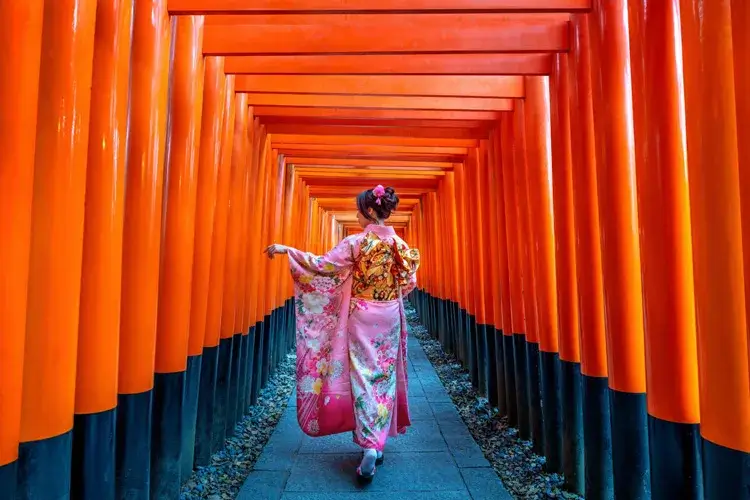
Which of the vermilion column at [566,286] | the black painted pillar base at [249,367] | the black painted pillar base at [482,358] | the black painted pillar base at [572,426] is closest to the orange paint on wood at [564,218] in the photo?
the vermilion column at [566,286]

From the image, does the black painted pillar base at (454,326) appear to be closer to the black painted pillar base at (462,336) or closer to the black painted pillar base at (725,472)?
the black painted pillar base at (462,336)

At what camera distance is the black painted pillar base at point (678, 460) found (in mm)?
1806

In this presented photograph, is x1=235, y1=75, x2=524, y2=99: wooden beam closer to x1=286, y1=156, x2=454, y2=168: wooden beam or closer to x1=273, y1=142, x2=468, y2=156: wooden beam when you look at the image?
x1=273, y1=142, x2=468, y2=156: wooden beam

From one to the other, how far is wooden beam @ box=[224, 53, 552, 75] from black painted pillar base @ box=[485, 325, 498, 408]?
8.72 feet

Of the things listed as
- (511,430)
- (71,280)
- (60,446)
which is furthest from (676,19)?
(511,430)

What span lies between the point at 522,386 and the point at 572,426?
0.95 metres

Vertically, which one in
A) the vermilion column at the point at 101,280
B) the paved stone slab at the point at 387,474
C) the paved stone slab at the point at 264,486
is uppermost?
the vermilion column at the point at 101,280

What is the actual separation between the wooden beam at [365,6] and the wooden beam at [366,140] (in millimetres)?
2599

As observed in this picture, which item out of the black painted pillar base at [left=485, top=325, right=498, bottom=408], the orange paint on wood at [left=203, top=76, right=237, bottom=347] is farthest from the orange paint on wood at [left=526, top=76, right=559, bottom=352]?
the orange paint on wood at [left=203, top=76, right=237, bottom=347]

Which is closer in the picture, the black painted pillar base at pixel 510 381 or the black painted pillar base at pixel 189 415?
the black painted pillar base at pixel 189 415

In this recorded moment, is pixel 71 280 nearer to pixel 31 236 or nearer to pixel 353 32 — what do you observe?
pixel 31 236

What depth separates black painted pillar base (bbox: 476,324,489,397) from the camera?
194 inches

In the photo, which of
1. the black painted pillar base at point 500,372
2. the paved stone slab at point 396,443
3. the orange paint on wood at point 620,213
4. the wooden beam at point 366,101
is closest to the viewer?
the orange paint on wood at point 620,213

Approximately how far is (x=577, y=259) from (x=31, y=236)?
2609 millimetres
